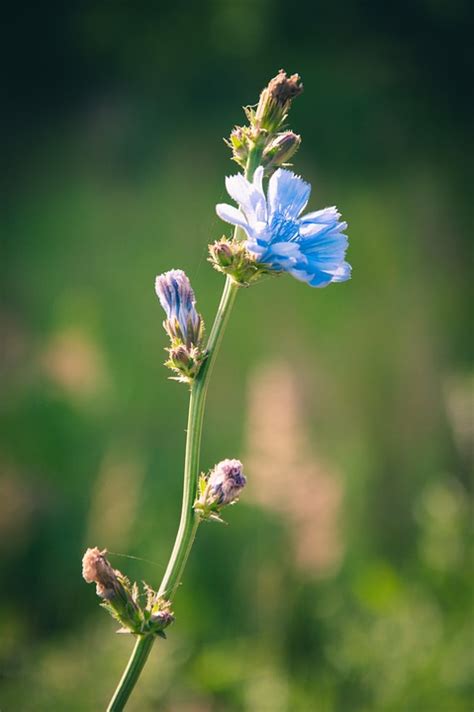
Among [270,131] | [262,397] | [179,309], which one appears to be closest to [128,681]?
[179,309]

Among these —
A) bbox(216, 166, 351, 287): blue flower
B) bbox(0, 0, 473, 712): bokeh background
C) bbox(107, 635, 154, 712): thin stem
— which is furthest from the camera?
bbox(0, 0, 473, 712): bokeh background

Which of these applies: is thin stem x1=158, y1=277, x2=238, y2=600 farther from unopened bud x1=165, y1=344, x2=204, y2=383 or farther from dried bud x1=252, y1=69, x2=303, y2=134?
dried bud x1=252, y1=69, x2=303, y2=134

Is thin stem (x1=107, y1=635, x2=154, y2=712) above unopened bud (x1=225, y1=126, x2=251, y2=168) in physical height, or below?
below

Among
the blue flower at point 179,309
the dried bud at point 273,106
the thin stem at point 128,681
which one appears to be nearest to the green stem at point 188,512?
the thin stem at point 128,681

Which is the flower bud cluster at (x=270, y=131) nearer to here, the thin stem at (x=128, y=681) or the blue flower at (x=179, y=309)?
the blue flower at (x=179, y=309)

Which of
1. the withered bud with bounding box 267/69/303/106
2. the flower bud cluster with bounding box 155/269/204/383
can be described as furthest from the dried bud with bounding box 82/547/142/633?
the withered bud with bounding box 267/69/303/106

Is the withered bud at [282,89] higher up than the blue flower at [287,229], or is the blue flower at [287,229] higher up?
the withered bud at [282,89]
